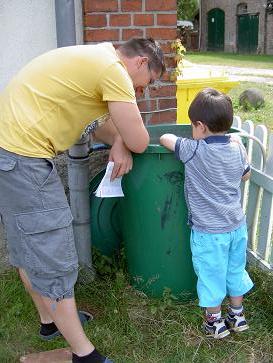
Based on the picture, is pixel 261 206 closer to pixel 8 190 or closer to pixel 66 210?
pixel 66 210

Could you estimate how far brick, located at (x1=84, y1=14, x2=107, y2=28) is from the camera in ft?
10.5

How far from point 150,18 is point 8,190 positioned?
5.32 feet

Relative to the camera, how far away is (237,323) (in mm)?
2807

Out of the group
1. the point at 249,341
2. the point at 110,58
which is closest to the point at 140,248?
the point at 249,341

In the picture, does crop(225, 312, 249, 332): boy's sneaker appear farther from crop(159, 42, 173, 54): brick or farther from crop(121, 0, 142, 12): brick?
crop(121, 0, 142, 12): brick

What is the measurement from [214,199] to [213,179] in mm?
106

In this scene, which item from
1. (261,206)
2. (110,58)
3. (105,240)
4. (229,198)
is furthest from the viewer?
(105,240)

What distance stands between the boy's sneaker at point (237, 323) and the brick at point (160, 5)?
189 cm

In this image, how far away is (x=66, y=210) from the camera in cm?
235

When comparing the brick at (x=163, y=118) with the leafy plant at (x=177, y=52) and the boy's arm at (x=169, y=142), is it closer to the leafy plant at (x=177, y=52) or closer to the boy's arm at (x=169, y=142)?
the leafy plant at (x=177, y=52)

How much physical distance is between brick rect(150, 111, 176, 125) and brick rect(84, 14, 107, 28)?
0.67 m

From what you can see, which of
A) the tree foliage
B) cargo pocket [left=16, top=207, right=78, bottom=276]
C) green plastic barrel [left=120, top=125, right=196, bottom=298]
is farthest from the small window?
cargo pocket [left=16, top=207, right=78, bottom=276]

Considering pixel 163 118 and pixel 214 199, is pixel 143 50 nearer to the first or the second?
pixel 214 199

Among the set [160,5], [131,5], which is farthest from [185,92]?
[131,5]
